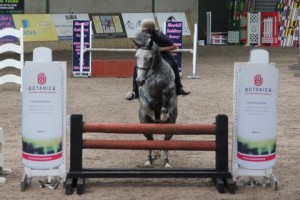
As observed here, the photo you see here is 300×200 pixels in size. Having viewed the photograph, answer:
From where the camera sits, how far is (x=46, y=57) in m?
9.11

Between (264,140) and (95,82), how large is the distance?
1111 cm

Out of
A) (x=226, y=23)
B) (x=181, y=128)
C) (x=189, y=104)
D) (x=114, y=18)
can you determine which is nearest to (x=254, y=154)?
(x=181, y=128)

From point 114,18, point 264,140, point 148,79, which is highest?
point 114,18

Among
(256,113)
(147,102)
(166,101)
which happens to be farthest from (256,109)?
(147,102)

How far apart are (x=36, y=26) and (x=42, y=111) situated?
64.2 feet

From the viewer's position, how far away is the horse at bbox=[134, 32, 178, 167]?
983 centimetres

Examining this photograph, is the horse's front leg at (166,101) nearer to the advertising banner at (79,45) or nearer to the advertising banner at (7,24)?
the advertising banner at (79,45)

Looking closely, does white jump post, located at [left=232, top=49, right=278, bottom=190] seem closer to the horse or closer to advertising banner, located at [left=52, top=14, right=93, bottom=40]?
the horse

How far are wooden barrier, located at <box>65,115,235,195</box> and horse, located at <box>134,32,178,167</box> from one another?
776mm

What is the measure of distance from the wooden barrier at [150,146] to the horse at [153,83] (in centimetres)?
78

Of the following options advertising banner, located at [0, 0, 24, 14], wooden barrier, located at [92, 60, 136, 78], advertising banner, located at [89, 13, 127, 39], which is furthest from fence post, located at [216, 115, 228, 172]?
advertising banner, located at [89, 13, 127, 39]

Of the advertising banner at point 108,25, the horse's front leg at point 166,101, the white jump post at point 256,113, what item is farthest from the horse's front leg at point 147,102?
the advertising banner at point 108,25

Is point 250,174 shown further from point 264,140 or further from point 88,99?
point 88,99

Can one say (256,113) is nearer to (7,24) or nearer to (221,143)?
(221,143)
